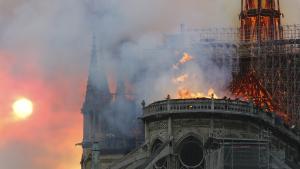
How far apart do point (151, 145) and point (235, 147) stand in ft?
30.3

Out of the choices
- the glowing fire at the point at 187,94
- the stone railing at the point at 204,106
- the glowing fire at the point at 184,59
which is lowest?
the stone railing at the point at 204,106

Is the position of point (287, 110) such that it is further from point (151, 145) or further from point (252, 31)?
point (151, 145)

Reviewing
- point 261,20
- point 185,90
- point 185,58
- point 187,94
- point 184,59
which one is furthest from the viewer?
point 261,20

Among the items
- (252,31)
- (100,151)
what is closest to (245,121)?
(100,151)

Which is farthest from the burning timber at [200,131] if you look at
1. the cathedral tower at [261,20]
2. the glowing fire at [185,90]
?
the cathedral tower at [261,20]

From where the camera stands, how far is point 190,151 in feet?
289

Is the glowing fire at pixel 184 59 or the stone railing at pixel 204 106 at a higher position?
the glowing fire at pixel 184 59

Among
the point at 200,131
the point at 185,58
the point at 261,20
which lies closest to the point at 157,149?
the point at 200,131

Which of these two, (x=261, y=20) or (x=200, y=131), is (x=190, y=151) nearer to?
(x=200, y=131)

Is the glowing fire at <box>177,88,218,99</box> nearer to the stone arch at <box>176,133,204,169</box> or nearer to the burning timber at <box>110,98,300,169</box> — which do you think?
the burning timber at <box>110,98,300,169</box>

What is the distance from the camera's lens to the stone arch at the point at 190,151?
8750cm

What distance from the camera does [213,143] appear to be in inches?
3327

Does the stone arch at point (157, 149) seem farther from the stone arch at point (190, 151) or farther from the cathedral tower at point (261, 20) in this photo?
the cathedral tower at point (261, 20)

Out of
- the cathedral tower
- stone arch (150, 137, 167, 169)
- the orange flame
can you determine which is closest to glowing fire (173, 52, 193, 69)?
the orange flame
